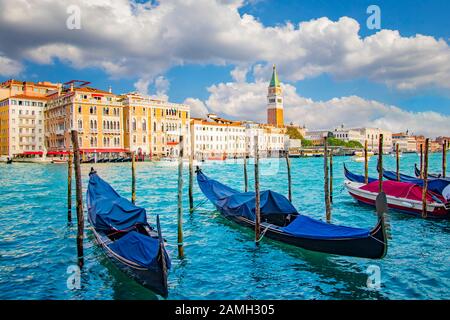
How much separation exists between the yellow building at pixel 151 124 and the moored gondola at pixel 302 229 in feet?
97.9

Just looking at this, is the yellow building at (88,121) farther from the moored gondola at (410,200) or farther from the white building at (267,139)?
the moored gondola at (410,200)

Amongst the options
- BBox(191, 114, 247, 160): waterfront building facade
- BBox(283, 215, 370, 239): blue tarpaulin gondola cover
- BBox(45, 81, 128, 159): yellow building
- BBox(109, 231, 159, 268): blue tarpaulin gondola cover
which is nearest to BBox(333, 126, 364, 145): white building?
BBox(191, 114, 247, 160): waterfront building facade

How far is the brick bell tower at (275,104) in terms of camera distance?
248 feet

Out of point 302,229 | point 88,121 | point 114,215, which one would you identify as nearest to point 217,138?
point 88,121

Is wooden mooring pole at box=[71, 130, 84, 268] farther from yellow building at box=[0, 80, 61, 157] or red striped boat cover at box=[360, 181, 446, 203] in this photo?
yellow building at box=[0, 80, 61, 157]

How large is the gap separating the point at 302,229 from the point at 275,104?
233 feet

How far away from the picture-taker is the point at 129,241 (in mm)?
5129

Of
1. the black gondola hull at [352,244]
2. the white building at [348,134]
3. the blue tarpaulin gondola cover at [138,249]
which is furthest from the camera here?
the white building at [348,134]

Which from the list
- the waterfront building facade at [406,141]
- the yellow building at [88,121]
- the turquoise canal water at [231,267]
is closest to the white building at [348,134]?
the waterfront building facade at [406,141]
